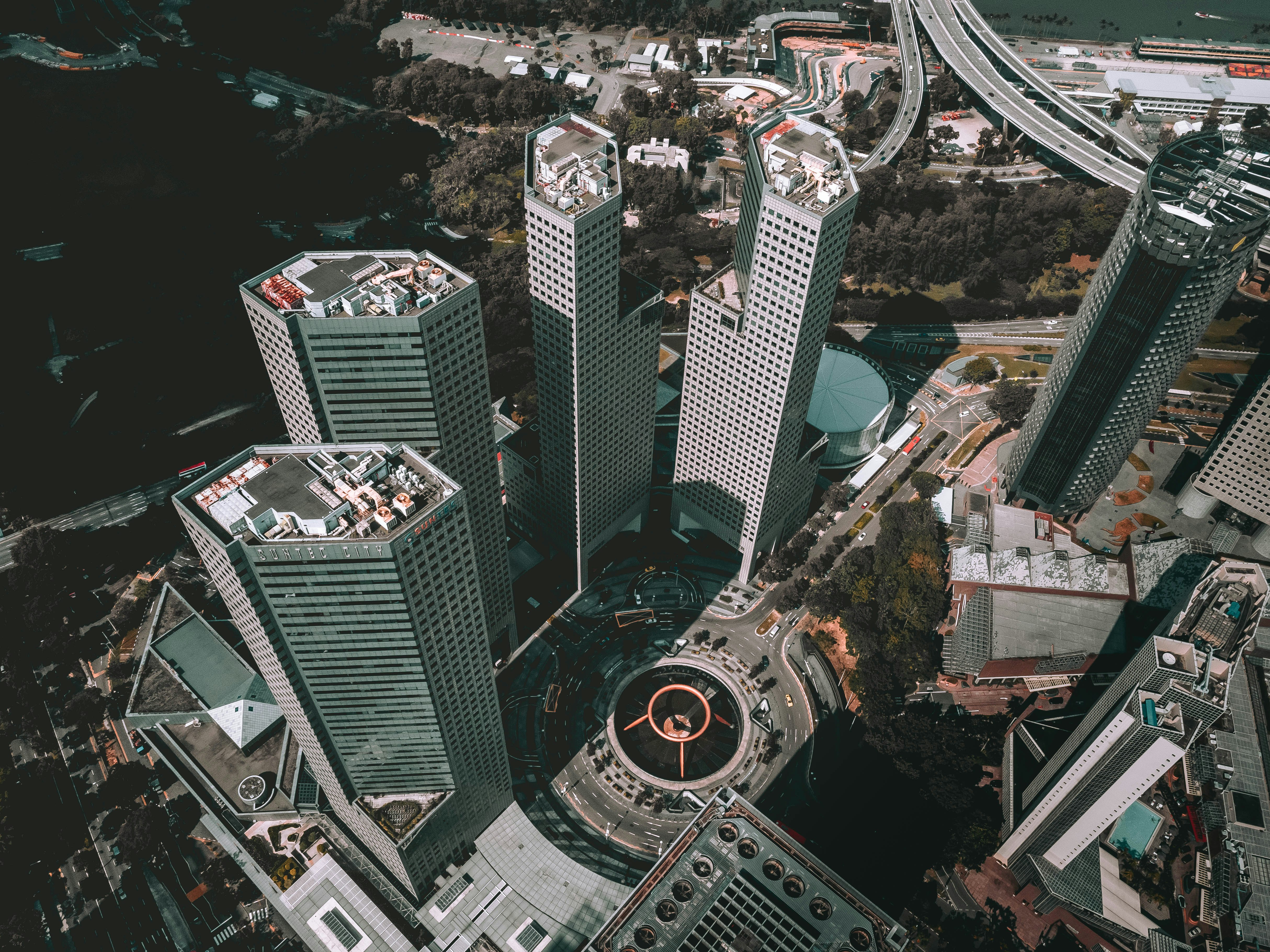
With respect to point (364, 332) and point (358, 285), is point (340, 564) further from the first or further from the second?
point (358, 285)

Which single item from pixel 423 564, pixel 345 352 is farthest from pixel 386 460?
pixel 345 352

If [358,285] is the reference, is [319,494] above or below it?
below

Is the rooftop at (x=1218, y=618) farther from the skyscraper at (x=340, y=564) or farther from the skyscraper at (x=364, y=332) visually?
the skyscraper at (x=364, y=332)

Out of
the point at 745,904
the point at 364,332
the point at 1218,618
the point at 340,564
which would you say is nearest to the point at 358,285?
the point at 364,332

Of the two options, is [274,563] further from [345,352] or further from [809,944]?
[809,944]

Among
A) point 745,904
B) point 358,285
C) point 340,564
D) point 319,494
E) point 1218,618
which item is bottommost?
point 745,904

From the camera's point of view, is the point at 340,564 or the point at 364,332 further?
the point at 364,332

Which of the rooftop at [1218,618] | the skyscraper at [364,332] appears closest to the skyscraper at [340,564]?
the skyscraper at [364,332]
